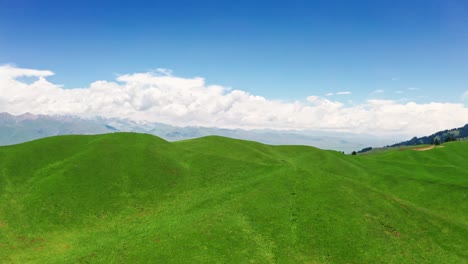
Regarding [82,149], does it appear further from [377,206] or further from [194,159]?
[377,206]

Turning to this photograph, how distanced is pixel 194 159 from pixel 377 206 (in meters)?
46.1

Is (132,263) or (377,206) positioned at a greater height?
(377,206)

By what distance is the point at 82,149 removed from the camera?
268 ft

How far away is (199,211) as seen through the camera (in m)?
54.6

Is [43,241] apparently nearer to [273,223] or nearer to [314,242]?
[273,223]

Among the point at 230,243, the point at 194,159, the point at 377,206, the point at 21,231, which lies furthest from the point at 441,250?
the point at 21,231

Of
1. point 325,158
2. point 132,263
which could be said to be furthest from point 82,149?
point 325,158

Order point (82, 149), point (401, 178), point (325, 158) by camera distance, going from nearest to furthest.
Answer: point (82, 149)
point (401, 178)
point (325, 158)

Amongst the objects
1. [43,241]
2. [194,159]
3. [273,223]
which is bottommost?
[43,241]

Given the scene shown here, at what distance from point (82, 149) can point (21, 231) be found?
1294 inches

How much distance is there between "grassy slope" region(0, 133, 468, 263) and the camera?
43938 millimetres

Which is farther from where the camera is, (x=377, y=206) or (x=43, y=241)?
(x=377, y=206)

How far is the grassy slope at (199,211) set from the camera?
144 feet

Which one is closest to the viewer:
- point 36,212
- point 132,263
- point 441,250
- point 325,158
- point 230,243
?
point 132,263
